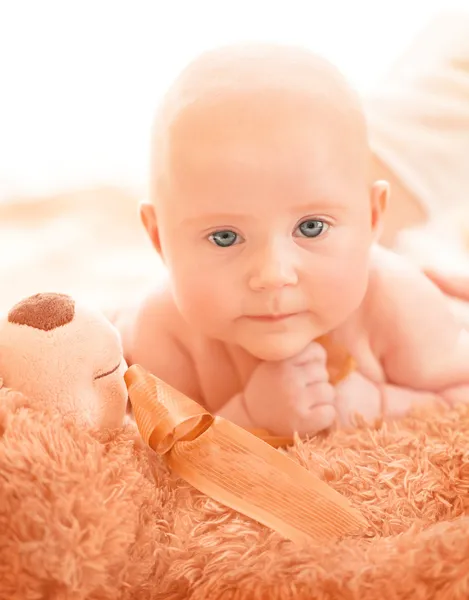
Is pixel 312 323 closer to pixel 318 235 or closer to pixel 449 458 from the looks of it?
pixel 318 235

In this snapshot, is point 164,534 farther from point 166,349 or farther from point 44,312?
point 166,349

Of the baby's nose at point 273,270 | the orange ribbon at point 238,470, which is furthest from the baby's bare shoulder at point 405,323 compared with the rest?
the orange ribbon at point 238,470

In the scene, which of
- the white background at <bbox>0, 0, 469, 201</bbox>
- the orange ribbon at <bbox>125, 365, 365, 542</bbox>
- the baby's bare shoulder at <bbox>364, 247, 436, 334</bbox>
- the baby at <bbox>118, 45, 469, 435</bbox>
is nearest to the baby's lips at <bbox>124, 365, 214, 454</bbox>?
the orange ribbon at <bbox>125, 365, 365, 542</bbox>

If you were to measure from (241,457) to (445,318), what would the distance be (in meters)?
0.42

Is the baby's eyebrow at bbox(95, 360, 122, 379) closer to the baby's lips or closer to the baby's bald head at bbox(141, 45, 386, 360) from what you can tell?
the baby's lips

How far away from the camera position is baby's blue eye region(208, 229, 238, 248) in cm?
92

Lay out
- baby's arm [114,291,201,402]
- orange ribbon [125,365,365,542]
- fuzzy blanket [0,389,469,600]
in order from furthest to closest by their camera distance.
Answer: baby's arm [114,291,201,402] → orange ribbon [125,365,365,542] → fuzzy blanket [0,389,469,600]

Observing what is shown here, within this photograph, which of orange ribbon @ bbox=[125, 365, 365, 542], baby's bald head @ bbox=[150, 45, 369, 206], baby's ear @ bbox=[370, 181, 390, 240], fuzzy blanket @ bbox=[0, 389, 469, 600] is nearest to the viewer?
fuzzy blanket @ bbox=[0, 389, 469, 600]

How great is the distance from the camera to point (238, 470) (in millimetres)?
807

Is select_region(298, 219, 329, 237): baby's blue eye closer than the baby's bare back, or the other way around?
select_region(298, 219, 329, 237): baby's blue eye

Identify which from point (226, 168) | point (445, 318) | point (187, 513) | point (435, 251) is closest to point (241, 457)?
point (187, 513)

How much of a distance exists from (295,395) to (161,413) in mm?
229

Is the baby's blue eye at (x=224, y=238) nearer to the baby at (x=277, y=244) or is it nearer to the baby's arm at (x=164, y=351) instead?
the baby at (x=277, y=244)

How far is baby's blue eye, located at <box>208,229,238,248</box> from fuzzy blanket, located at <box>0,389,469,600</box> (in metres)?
0.24
